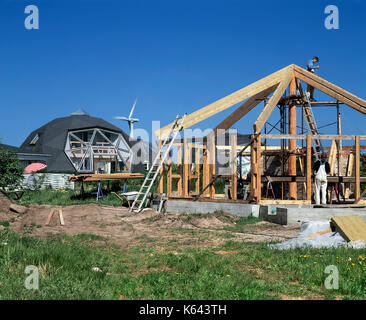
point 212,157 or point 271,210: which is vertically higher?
point 212,157

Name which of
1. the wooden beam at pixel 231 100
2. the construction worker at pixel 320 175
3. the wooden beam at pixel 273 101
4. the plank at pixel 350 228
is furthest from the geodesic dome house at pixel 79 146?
the plank at pixel 350 228

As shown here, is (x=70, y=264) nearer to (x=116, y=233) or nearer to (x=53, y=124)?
(x=116, y=233)

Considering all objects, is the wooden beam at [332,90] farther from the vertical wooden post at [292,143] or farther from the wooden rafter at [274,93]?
the vertical wooden post at [292,143]

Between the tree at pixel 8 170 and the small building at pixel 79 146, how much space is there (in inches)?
808

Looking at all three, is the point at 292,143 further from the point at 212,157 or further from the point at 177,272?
the point at 177,272

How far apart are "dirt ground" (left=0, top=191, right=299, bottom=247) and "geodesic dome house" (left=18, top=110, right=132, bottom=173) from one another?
31.1 meters

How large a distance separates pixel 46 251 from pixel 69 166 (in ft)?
137

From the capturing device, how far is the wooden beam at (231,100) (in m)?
17.9

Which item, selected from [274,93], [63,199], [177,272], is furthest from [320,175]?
[63,199]

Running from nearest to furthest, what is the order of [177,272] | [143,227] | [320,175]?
[177,272], [143,227], [320,175]

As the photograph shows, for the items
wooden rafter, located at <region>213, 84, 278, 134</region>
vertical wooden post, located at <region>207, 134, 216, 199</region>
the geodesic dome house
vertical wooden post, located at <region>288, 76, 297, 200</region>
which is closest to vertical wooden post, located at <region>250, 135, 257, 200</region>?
vertical wooden post, located at <region>207, 134, 216, 199</region>

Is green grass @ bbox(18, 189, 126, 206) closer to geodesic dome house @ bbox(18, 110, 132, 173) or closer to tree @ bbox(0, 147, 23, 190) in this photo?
tree @ bbox(0, 147, 23, 190)

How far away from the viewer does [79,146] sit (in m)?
50.2

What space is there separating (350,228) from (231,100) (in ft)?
31.1
